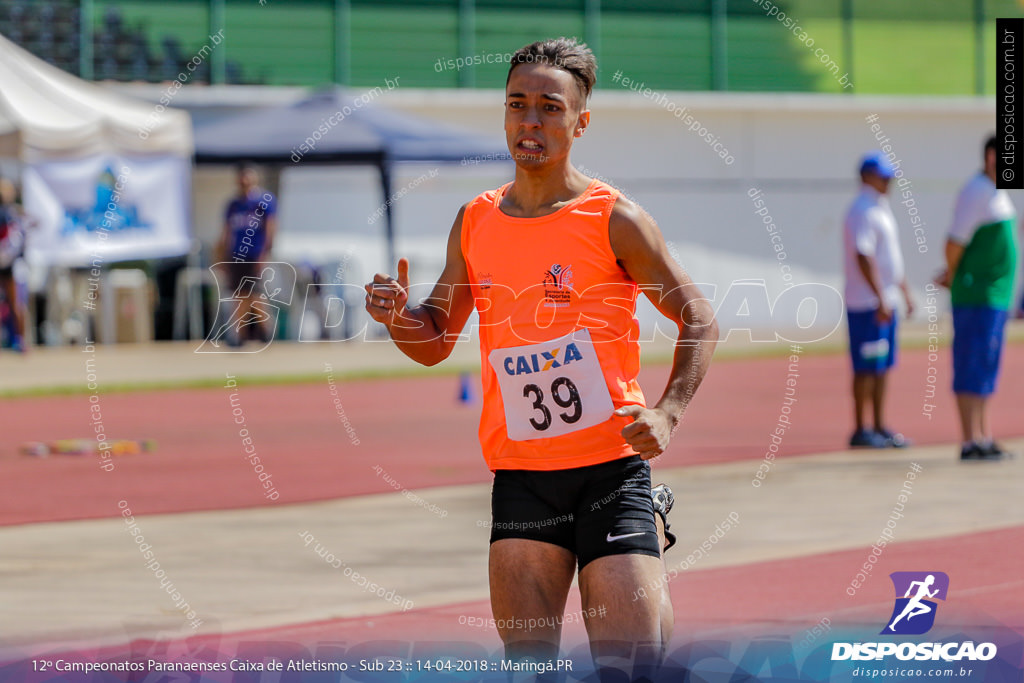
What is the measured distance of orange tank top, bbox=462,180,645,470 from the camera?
402 cm

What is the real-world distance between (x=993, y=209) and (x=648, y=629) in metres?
6.59

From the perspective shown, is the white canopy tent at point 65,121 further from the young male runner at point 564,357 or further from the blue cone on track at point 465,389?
the young male runner at point 564,357

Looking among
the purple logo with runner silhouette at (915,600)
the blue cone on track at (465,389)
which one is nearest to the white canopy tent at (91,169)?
the blue cone on track at (465,389)

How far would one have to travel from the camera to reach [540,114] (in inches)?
158

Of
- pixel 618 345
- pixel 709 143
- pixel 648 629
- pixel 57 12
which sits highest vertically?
pixel 57 12

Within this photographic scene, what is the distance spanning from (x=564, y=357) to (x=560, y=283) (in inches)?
7.5

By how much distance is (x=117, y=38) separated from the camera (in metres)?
23.6

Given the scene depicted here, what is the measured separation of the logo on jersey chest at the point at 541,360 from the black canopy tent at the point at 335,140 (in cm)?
1465

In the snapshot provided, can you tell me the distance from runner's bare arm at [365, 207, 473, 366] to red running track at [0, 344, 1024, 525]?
4558 mm

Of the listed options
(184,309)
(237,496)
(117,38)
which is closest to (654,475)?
(237,496)

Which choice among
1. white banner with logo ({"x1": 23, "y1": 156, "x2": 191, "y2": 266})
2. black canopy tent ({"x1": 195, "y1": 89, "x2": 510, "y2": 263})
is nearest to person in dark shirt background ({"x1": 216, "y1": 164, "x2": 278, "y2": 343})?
black canopy tent ({"x1": 195, "y1": 89, "x2": 510, "y2": 263})

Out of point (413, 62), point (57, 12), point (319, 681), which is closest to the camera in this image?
point (319, 681)

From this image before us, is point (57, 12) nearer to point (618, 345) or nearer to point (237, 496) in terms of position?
point (237, 496)

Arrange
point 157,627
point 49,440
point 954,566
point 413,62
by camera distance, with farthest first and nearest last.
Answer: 1. point 413,62
2. point 49,440
3. point 954,566
4. point 157,627
